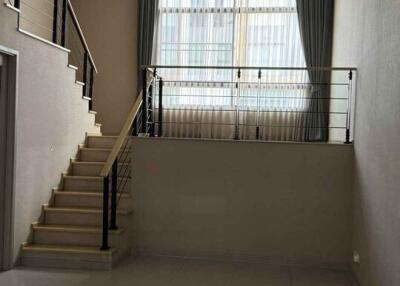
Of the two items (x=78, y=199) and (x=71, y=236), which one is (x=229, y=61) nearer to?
(x=78, y=199)

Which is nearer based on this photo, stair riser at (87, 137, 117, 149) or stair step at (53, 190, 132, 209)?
stair step at (53, 190, 132, 209)

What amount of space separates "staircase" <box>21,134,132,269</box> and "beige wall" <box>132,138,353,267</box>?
0.43 m

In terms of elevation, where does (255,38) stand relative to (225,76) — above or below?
above

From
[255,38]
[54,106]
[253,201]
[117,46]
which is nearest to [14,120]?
[54,106]

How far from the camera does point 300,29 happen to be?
7.30 metres

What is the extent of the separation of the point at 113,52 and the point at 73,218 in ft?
10.9

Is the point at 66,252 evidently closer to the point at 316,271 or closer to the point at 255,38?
the point at 316,271

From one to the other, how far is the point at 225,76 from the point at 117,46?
181 cm

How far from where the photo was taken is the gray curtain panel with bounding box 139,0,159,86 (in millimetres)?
7648

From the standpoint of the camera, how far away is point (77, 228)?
5309 millimetres

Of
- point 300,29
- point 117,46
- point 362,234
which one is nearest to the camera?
point 362,234

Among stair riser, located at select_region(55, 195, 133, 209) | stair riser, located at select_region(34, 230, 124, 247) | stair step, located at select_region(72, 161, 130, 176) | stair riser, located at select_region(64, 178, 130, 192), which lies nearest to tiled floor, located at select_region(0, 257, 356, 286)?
stair riser, located at select_region(34, 230, 124, 247)

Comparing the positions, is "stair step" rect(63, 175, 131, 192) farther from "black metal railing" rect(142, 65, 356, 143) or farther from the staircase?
"black metal railing" rect(142, 65, 356, 143)

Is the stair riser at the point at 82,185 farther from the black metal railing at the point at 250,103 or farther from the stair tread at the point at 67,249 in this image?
the black metal railing at the point at 250,103
